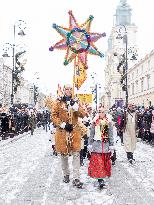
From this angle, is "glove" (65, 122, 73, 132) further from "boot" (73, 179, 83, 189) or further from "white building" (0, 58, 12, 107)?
"white building" (0, 58, 12, 107)

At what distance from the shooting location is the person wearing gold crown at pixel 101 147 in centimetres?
810

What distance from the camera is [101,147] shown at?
8.25 m

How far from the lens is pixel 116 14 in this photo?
357 feet

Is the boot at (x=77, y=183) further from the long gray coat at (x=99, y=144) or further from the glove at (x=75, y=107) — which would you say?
the glove at (x=75, y=107)

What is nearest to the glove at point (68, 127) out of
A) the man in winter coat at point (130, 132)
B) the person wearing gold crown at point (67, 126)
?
the person wearing gold crown at point (67, 126)

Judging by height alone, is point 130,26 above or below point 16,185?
above

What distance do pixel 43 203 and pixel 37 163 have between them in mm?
5260

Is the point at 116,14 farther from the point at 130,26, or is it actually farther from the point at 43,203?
the point at 43,203

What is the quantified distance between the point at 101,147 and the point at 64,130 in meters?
0.74

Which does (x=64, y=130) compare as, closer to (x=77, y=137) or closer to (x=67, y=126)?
(x=67, y=126)

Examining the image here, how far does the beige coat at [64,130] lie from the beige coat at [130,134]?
4124mm

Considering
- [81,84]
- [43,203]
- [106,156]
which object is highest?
[81,84]

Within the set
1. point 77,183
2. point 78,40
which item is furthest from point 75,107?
point 78,40

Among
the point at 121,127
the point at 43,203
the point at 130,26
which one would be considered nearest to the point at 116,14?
the point at 130,26
